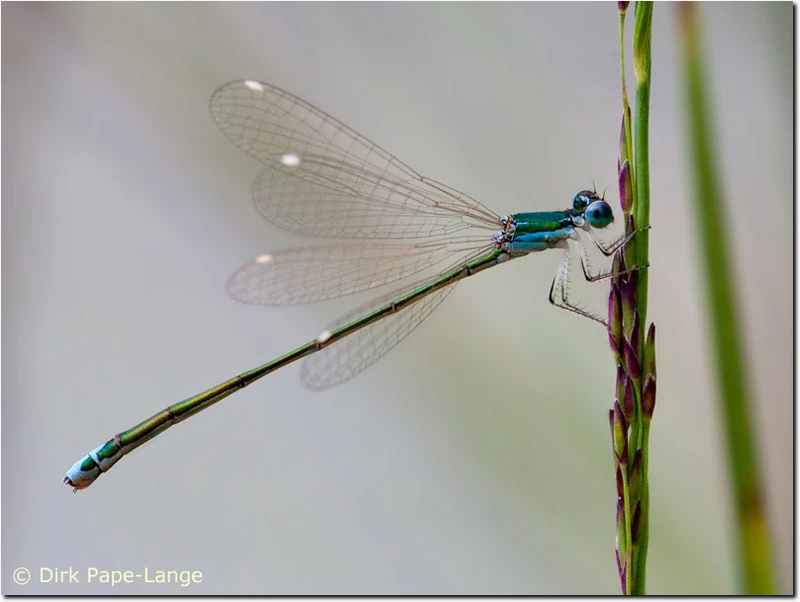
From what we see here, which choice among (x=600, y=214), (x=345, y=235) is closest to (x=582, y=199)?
(x=600, y=214)

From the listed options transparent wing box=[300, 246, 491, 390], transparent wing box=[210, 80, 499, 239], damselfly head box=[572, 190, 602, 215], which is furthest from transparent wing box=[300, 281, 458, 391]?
damselfly head box=[572, 190, 602, 215]

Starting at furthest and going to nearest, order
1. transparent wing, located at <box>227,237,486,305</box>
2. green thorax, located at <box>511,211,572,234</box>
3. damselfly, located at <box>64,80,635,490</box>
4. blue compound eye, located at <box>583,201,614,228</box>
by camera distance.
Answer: transparent wing, located at <box>227,237,486,305</box> → damselfly, located at <box>64,80,635,490</box> → green thorax, located at <box>511,211,572,234</box> → blue compound eye, located at <box>583,201,614,228</box>

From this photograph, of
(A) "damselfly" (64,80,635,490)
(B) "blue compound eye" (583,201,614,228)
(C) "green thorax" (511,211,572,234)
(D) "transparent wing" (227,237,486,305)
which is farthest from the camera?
(D) "transparent wing" (227,237,486,305)

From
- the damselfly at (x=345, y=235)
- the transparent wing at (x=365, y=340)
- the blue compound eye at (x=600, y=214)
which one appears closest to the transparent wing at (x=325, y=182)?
the damselfly at (x=345, y=235)

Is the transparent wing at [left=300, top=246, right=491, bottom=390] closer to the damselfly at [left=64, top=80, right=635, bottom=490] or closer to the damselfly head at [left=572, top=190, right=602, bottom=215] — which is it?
the damselfly at [left=64, top=80, right=635, bottom=490]

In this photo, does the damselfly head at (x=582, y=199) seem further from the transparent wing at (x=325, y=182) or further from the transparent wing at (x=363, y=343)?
the transparent wing at (x=363, y=343)

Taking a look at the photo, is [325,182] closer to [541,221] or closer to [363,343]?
[363,343]
